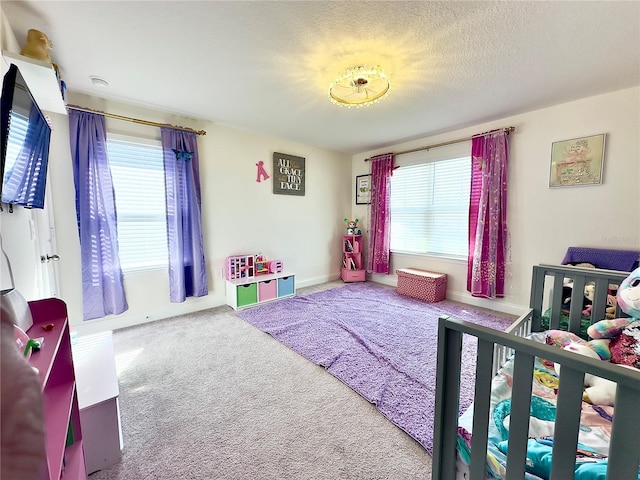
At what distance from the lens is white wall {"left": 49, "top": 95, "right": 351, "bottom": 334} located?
2.28 meters

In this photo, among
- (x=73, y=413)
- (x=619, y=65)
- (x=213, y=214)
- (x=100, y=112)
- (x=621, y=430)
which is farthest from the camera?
(x=213, y=214)

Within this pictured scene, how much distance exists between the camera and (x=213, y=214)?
10.0 ft

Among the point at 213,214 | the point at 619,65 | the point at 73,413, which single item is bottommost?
the point at 73,413

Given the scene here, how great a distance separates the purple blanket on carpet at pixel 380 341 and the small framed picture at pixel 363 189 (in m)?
1.55

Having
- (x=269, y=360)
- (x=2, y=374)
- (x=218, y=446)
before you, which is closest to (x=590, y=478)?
(x=2, y=374)

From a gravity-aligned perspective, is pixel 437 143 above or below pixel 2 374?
above

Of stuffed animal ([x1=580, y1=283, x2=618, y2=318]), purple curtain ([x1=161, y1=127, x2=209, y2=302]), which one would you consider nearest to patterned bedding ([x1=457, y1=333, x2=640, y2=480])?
stuffed animal ([x1=580, y1=283, x2=618, y2=318])

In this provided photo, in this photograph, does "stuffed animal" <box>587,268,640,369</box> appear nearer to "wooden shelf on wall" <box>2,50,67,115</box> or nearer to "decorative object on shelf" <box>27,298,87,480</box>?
"decorative object on shelf" <box>27,298,87,480</box>

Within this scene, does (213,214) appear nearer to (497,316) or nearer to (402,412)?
(402,412)

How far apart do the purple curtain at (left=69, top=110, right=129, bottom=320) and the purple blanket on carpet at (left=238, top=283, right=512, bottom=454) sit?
124cm

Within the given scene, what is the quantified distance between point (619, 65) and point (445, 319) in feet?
8.00

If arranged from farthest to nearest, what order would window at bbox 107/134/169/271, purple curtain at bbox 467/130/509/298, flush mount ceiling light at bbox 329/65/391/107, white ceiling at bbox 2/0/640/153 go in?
1. purple curtain at bbox 467/130/509/298
2. window at bbox 107/134/169/271
3. flush mount ceiling light at bbox 329/65/391/107
4. white ceiling at bbox 2/0/640/153

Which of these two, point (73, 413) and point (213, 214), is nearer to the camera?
point (73, 413)

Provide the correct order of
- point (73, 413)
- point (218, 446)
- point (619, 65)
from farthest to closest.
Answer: point (619, 65)
point (218, 446)
point (73, 413)
